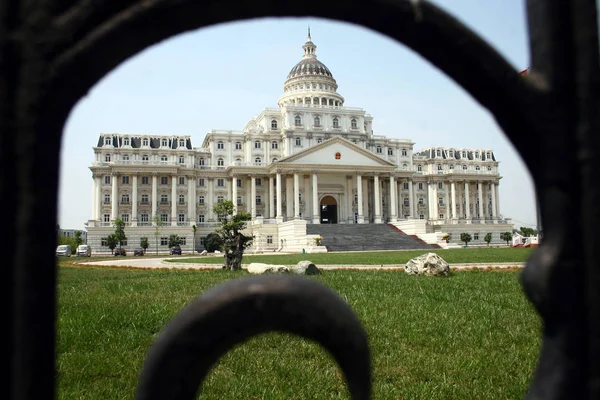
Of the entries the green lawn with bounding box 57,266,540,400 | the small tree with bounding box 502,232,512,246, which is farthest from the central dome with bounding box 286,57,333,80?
the green lawn with bounding box 57,266,540,400

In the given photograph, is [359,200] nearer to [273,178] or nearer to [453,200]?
[273,178]

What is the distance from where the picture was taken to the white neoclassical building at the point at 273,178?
48.1 metres

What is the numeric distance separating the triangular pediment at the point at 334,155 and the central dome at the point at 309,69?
16.4 meters

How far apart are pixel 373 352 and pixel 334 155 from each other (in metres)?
44.1

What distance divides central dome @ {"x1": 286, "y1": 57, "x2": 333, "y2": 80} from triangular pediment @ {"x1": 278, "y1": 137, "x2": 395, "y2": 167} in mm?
16422

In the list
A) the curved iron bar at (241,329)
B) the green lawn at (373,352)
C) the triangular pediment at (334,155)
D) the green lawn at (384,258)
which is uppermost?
the triangular pediment at (334,155)

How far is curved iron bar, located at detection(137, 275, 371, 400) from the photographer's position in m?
0.77

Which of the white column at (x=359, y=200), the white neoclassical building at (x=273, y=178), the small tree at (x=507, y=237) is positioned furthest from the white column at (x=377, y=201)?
the small tree at (x=507, y=237)

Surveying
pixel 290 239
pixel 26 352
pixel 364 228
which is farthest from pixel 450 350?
pixel 364 228

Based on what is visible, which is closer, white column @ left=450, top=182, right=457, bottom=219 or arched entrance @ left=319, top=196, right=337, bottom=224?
arched entrance @ left=319, top=196, right=337, bottom=224

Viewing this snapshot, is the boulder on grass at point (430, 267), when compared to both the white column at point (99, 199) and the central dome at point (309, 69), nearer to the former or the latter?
the white column at point (99, 199)

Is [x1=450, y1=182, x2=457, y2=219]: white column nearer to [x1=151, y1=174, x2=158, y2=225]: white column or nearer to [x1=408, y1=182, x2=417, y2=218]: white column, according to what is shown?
[x1=408, y1=182, x2=417, y2=218]: white column

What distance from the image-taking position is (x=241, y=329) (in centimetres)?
78

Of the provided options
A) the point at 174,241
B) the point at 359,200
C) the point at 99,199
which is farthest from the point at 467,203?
the point at 99,199
